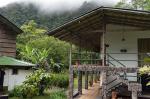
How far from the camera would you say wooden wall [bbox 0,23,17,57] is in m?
21.2

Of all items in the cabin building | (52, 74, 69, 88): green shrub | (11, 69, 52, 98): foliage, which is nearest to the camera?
(11, 69, 52, 98): foliage

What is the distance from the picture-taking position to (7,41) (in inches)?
856

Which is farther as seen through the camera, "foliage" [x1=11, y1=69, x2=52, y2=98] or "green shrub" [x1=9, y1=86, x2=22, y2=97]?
"green shrub" [x1=9, y1=86, x2=22, y2=97]

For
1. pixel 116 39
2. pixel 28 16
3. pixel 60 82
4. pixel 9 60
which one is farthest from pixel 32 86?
pixel 28 16

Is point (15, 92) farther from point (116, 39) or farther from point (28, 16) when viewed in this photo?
point (28, 16)

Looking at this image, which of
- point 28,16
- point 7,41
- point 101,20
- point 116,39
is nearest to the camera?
point 101,20

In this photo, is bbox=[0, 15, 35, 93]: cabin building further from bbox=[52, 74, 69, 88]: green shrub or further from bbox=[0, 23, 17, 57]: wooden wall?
bbox=[52, 74, 69, 88]: green shrub

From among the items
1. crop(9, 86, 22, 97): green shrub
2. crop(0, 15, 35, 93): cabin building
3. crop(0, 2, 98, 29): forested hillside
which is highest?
crop(0, 2, 98, 29): forested hillside

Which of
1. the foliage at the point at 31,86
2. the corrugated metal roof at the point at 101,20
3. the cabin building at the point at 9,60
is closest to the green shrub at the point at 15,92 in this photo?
the foliage at the point at 31,86

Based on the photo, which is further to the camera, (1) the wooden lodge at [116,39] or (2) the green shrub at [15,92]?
(2) the green shrub at [15,92]

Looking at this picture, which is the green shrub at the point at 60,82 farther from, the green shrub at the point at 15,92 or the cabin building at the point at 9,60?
the green shrub at the point at 15,92

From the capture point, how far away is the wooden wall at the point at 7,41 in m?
21.2

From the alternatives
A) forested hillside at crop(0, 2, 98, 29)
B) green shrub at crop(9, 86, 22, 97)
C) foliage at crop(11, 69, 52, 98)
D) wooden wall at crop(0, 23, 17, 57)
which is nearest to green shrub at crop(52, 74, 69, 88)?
foliage at crop(11, 69, 52, 98)

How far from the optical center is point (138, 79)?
15391 mm
